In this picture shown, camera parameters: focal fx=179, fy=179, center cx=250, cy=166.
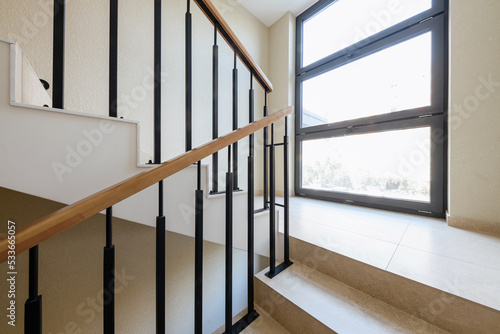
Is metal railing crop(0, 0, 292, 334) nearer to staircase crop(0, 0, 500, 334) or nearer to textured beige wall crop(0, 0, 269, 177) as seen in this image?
staircase crop(0, 0, 500, 334)

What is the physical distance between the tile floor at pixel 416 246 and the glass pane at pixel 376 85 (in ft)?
3.77

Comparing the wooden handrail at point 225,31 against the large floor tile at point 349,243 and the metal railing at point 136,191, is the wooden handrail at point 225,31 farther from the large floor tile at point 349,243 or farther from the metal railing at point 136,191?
the large floor tile at point 349,243

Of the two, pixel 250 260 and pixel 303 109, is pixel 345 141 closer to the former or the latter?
pixel 303 109

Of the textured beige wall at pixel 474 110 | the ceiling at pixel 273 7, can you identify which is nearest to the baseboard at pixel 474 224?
the textured beige wall at pixel 474 110

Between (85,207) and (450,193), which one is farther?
(450,193)

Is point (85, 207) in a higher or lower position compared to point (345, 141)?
lower

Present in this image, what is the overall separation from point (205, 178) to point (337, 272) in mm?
918

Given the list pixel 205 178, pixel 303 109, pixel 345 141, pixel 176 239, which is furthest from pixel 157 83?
pixel 303 109

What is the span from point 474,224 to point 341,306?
136cm

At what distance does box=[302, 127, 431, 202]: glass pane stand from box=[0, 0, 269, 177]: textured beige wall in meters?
1.40

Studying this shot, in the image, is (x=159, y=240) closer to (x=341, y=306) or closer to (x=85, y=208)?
(x=85, y=208)

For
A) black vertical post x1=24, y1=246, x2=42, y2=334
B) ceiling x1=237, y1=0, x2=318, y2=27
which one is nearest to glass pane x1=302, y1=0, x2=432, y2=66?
ceiling x1=237, y1=0, x2=318, y2=27

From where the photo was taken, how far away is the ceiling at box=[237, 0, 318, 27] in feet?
8.10

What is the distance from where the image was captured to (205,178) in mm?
854
